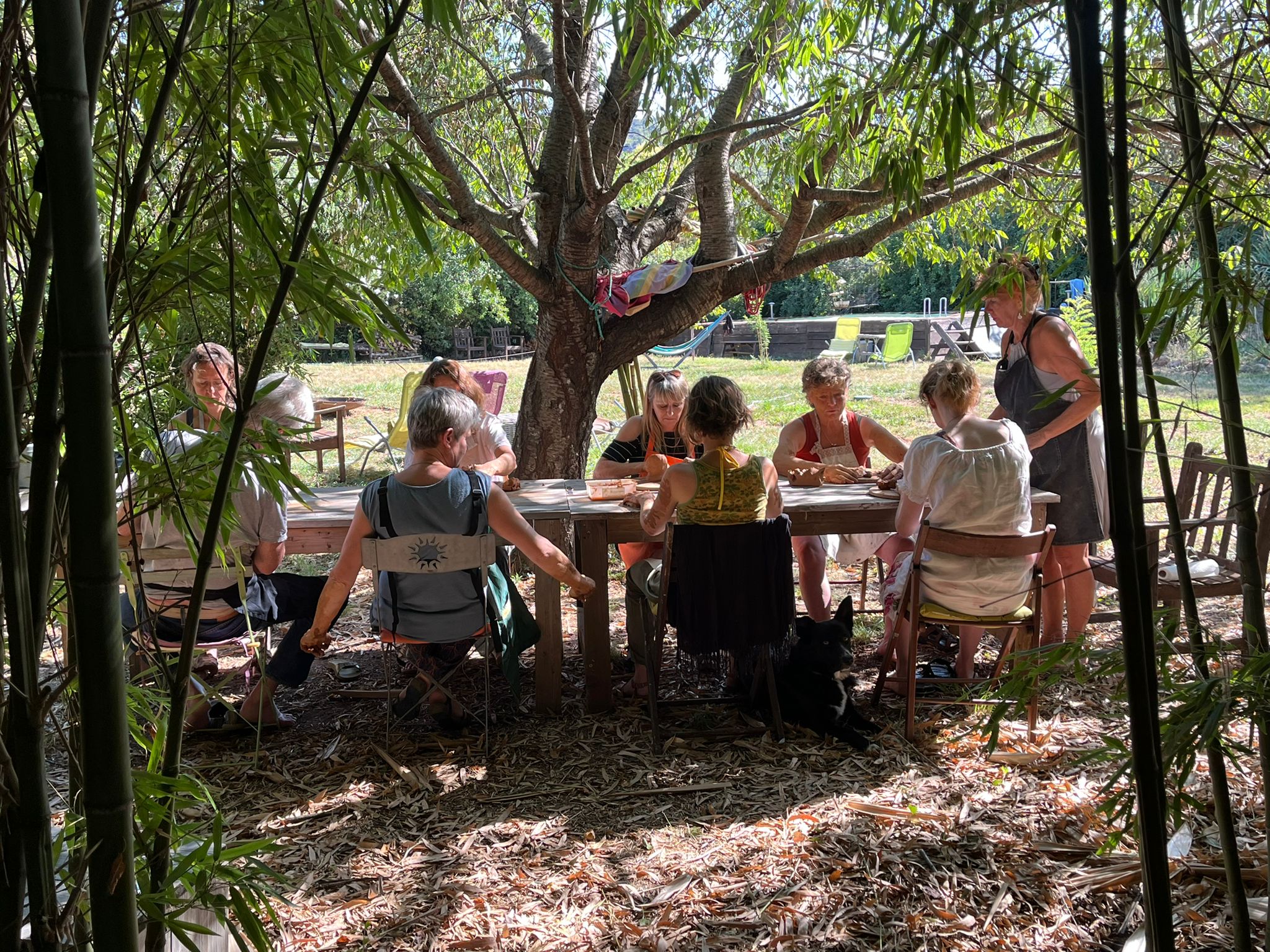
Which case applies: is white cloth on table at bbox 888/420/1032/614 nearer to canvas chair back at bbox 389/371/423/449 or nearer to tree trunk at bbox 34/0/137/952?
tree trunk at bbox 34/0/137/952

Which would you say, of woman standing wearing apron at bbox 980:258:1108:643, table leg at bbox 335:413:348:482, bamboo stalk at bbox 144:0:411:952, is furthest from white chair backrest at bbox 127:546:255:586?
table leg at bbox 335:413:348:482

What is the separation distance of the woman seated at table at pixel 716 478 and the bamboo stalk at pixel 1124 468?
212 cm

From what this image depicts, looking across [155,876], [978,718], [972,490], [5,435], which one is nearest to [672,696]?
[978,718]

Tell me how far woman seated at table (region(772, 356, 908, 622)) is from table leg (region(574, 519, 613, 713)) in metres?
0.91

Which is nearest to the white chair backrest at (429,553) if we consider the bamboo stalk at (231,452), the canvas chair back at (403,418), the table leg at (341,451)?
the bamboo stalk at (231,452)

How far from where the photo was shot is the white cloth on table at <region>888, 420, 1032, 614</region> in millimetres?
3486

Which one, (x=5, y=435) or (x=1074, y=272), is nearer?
(x=5, y=435)

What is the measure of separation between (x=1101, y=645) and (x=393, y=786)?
10.3 feet

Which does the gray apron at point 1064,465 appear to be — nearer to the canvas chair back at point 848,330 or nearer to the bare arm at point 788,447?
the bare arm at point 788,447

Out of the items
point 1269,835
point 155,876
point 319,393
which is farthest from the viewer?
point 319,393

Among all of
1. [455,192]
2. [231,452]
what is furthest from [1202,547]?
[231,452]

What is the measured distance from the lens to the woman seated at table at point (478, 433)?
4328mm

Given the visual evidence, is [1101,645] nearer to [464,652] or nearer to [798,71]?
[464,652]

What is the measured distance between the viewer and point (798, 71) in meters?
5.47
